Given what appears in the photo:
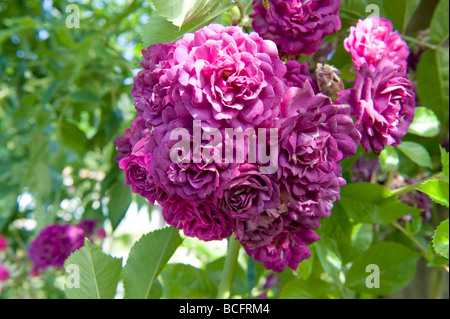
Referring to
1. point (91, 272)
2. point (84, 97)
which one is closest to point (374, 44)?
point (91, 272)

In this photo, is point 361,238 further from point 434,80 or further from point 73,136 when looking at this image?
point 73,136

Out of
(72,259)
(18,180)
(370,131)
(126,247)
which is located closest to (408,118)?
(370,131)

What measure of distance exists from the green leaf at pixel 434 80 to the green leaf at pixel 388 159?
8.1 inches

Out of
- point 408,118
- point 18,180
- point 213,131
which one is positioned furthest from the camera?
point 18,180

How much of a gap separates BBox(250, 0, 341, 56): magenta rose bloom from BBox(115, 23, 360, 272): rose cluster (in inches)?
1.7

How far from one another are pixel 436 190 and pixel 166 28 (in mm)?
335

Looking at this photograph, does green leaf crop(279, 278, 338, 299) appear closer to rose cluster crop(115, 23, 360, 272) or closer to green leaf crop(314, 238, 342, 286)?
green leaf crop(314, 238, 342, 286)

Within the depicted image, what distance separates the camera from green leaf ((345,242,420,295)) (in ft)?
2.00

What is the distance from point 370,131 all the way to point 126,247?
1909mm

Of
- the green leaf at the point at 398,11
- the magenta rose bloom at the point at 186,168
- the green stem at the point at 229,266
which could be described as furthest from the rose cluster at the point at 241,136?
the green leaf at the point at 398,11

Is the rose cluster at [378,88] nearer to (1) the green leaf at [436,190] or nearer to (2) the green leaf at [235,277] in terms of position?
(1) the green leaf at [436,190]

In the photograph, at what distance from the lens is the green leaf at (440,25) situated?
0.67 m
